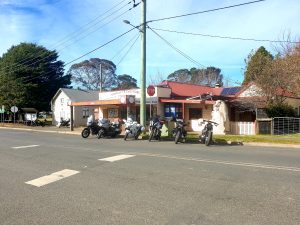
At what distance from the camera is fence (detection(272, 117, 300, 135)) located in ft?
79.6

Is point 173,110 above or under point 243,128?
above

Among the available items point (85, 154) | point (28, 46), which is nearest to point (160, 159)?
point (85, 154)

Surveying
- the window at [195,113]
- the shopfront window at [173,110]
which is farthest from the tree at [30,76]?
the window at [195,113]

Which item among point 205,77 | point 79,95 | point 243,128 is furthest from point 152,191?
point 205,77

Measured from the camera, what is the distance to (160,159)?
40.0 ft

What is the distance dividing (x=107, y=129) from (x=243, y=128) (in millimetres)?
9071

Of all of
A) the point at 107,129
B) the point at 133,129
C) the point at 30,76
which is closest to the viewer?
the point at 133,129

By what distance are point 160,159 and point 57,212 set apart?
6.15 m

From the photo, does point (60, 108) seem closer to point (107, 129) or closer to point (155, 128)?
point (107, 129)

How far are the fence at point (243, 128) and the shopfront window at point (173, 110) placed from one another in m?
5.60

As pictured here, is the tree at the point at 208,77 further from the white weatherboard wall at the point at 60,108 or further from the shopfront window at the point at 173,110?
the shopfront window at the point at 173,110

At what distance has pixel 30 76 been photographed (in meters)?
55.1

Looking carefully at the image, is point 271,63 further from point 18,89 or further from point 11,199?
point 18,89

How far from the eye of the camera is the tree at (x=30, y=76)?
53688mm
